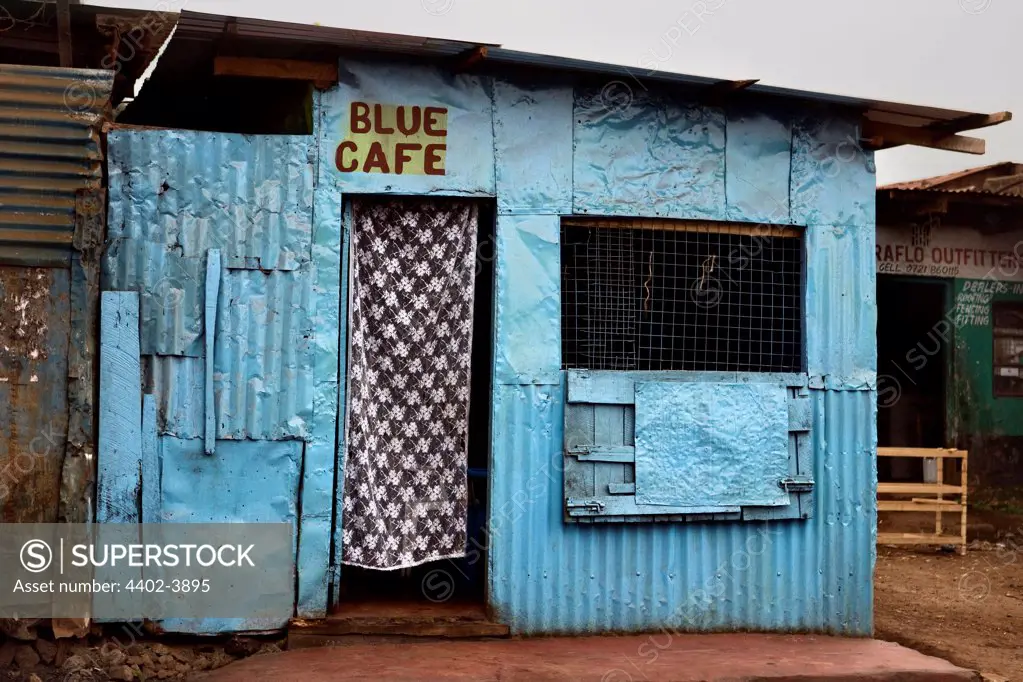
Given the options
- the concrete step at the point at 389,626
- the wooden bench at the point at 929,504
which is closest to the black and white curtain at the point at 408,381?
the concrete step at the point at 389,626

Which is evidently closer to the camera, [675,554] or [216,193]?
[216,193]

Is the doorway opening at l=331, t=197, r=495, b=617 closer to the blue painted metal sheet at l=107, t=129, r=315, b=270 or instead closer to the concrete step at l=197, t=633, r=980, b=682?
the concrete step at l=197, t=633, r=980, b=682

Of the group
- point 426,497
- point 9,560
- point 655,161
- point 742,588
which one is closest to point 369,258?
point 426,497

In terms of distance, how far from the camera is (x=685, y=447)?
699cm

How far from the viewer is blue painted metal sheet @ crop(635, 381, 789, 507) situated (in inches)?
273

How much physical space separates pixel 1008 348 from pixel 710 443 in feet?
27.1

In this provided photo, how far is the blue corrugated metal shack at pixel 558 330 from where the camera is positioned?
625cm

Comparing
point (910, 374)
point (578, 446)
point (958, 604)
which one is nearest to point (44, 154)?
point (578, 446)

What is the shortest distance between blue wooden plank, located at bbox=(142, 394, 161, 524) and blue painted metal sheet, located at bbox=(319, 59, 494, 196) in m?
1.81

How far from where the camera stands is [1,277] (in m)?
5.90

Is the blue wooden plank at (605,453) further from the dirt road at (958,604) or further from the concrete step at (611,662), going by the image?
the dirt road at (958,604)

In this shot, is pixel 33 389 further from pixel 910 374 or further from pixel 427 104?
pixel 910 374

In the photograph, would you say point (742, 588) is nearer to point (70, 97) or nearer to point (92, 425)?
point (92, 425)

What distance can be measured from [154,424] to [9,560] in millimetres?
1088
